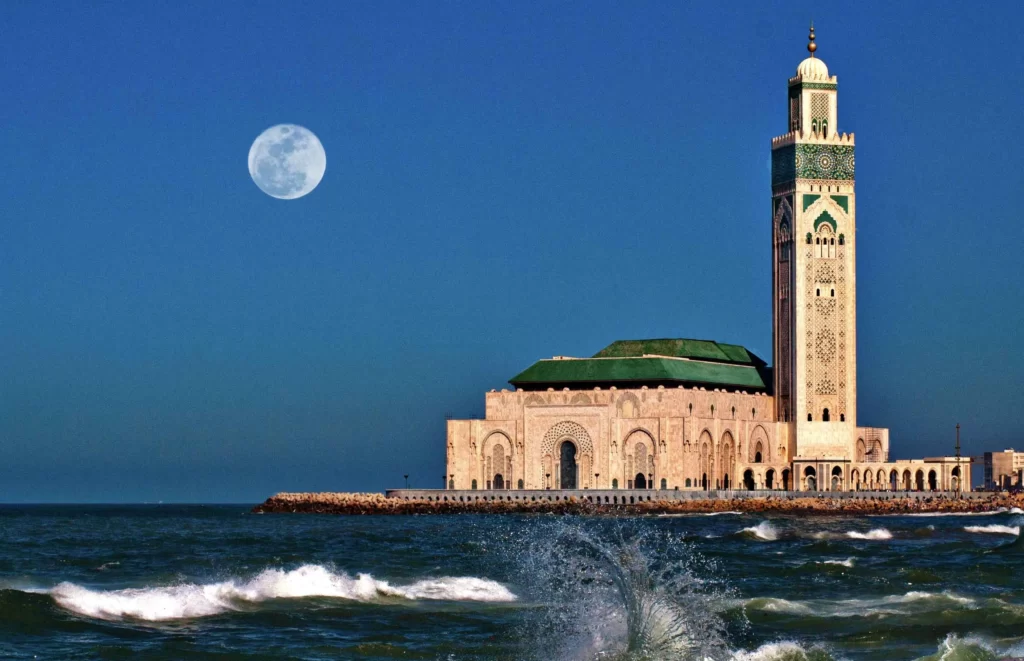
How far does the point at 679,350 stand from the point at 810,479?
12.9 metres

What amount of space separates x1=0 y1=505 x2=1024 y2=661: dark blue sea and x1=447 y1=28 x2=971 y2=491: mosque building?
213 ft

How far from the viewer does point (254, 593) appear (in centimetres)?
3444

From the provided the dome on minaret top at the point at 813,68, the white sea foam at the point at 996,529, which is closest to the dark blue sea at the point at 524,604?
the white sea foam at the point at 996,529

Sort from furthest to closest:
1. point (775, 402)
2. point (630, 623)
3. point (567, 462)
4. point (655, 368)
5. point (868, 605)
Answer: point (775, 402) → point (567, 462) → point (655, 368) → point (868, 605) → point (630, 623)

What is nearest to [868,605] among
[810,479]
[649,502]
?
[649,502]

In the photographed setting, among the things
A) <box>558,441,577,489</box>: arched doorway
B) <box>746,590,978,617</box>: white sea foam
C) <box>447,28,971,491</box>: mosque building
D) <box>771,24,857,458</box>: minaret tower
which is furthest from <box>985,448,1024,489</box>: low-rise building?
<box>746,590,978,617</box>: white sea foam

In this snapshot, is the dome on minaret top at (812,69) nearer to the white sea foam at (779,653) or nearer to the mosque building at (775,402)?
the mosque building at (775,402)

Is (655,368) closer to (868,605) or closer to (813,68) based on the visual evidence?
(813,68)

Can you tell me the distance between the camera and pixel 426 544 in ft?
194

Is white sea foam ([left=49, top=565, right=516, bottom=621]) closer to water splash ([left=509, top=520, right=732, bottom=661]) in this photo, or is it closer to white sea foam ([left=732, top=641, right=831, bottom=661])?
water splash ([left=509, top=520, right=732, bottom=661])

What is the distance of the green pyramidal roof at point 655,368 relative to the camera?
120 meters

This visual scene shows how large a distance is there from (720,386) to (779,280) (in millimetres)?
8399

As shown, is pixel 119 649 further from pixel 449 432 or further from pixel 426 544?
pixel 449 432

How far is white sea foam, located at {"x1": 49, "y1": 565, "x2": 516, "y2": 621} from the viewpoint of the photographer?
31281 millimetres
